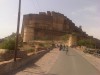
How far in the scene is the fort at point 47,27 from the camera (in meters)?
142

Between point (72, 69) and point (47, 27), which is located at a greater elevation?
point (47, 27)

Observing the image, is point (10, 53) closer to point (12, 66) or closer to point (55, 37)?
point (12, 66)

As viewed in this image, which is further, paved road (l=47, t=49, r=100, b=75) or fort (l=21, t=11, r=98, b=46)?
fort (l=21, t=11, r=98, b=46)

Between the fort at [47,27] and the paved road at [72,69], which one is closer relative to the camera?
the paved road at [72,69]

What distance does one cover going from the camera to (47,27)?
502 feet

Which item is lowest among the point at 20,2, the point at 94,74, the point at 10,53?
the point at 94,74

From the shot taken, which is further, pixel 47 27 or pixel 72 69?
pixel 47 27

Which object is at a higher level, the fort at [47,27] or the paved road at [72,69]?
the fort at [47,27]

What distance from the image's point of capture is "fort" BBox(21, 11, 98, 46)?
142250 millimetres

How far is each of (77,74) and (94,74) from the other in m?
1.30

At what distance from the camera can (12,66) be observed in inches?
601

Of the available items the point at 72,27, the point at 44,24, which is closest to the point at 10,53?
the point at 44,24

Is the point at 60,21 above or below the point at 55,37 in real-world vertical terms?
above

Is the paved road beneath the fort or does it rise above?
beneath
